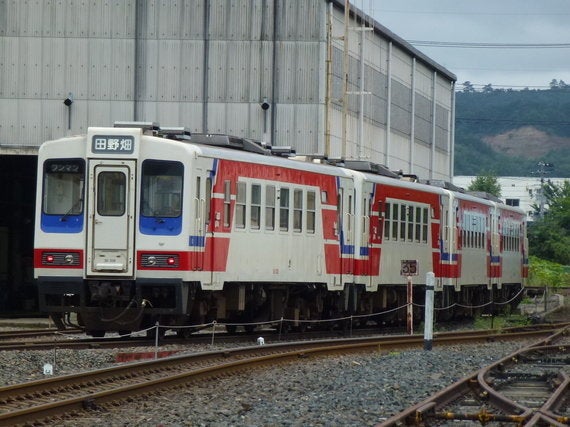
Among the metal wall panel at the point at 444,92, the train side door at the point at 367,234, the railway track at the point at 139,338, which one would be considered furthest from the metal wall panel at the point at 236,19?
the metal wall panel at the point at 444,92

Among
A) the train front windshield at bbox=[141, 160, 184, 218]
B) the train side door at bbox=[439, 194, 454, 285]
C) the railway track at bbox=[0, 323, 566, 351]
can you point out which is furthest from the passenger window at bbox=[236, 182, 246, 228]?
the train side door at bbox=[439, 194, 454, 285]

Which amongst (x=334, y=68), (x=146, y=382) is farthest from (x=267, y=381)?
(x=334, y=68)

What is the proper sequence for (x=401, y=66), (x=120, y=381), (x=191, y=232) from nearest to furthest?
1. (x=120, y=381)
2. (x=191, y=232)
3. (x=401, y=66)

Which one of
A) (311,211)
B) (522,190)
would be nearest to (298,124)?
(311,211)

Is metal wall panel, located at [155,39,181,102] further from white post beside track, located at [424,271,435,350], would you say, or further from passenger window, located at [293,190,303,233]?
white post beside track, located at [424,271,435,350]

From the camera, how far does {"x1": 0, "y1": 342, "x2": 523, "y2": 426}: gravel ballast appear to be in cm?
1105

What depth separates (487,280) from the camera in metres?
35.9

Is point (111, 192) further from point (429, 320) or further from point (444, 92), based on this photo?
point (444, 92)

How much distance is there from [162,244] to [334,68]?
18.3 metres

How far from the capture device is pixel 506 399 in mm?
11406

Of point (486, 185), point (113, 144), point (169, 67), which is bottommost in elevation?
point (113, 144)

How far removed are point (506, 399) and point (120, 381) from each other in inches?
168

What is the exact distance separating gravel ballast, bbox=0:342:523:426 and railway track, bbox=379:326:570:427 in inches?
15.9

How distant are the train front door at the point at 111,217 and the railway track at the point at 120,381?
280 cm
